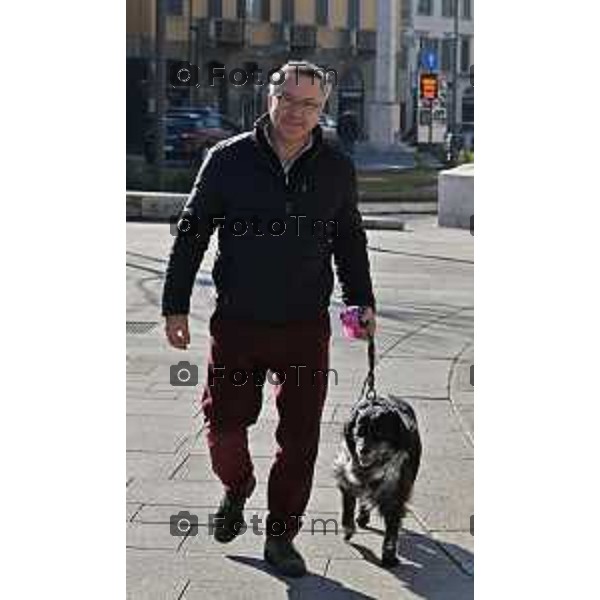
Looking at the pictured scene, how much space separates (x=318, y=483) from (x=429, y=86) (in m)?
1.57

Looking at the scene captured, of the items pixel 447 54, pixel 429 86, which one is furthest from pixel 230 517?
pixel 447 54

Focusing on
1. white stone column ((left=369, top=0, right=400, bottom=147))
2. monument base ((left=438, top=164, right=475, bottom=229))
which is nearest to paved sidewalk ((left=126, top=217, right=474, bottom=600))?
white stone column ((left=369, top=0, right=400, bottom=147))

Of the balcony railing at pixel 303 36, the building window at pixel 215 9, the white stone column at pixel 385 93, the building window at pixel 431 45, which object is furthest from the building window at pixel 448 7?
the building window at pixel 215 9

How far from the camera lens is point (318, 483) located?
17.9 feet

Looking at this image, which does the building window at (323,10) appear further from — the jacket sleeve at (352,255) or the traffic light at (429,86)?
the jacket sleeve at (352,255)

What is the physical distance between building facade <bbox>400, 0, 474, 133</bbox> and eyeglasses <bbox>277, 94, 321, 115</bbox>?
18.1 inches

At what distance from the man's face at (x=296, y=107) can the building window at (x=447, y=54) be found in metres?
0.54

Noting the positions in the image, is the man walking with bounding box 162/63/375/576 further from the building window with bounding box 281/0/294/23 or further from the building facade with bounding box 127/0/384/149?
the building window with bounding box 281/0/294/23

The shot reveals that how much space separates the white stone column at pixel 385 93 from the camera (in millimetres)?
4969
